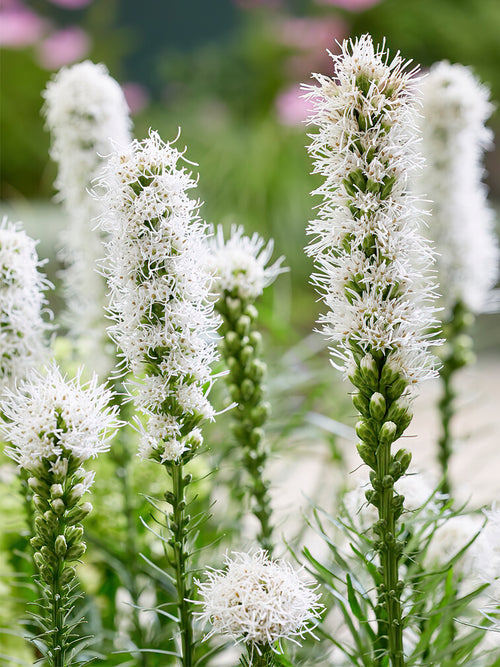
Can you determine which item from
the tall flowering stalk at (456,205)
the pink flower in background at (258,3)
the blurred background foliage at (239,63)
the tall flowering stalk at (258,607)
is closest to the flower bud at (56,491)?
the tall flowering stalk at (258,607)

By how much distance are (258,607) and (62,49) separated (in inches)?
118

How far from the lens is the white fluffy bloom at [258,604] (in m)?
0.58

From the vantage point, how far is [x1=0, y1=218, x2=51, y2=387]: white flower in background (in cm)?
72

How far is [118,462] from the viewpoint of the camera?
Result: 1.04 m

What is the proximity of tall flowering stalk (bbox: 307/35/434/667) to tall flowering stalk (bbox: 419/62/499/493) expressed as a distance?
0.41m

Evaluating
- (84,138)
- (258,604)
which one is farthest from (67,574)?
(84,138)

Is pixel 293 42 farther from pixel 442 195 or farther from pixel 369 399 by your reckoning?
pixel 369 399

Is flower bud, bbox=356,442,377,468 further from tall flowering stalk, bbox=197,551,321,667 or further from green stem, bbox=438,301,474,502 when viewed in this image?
green stem, bbox=438,301,474,502

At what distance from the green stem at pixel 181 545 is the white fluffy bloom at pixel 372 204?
0.18 metres

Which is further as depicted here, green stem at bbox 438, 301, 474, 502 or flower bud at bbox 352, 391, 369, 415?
green stem at bbox 438, 301, 474, 502

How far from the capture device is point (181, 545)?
661mm

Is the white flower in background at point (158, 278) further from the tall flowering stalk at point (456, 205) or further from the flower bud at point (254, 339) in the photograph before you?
the tall flowering stalk at point (456, 205)

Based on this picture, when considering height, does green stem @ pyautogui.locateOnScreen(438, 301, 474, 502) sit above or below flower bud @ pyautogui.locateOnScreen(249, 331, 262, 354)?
above

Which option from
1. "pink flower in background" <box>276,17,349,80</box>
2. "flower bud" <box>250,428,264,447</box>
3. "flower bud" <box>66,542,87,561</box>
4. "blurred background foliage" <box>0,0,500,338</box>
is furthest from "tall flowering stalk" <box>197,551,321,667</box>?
"pink flower in background" <box>276,17,349,80</box>
